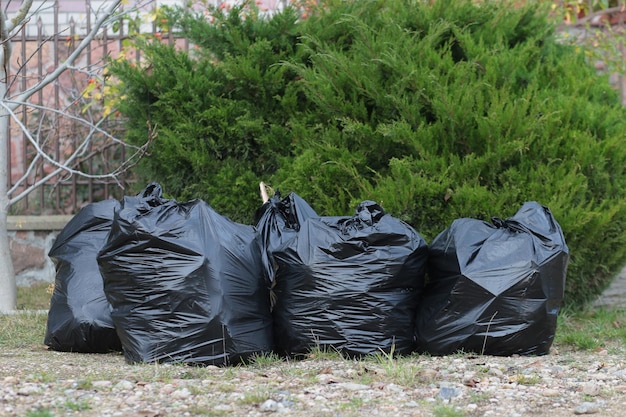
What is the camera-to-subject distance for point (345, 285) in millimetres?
3506

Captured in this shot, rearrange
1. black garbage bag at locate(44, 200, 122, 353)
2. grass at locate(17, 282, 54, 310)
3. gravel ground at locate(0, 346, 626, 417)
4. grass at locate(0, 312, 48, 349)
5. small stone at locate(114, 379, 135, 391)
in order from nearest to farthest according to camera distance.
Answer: gravel ground at locate(0, 346, 626, 417) → small stone at locate(114, 379, 135, 391) → black garbage bag at locate(44, 200, 122, 353) → grass at locate(0, 312, 48, 349) → grass at locate(17, 282, 54, 310)

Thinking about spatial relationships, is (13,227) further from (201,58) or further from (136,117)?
(201,58)

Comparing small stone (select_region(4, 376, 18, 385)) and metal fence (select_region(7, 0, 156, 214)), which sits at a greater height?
metal fence (select_region(7, 0, 156, 214))

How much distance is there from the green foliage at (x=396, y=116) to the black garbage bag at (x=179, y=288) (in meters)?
1.12

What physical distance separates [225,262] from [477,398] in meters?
1.28

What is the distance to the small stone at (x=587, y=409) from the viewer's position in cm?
268

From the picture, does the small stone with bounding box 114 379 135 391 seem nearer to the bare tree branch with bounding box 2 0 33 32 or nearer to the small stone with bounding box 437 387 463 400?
the small stone with bounding box 437 387 463 400

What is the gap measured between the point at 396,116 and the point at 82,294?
2.04m

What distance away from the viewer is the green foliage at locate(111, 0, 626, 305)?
4277mm

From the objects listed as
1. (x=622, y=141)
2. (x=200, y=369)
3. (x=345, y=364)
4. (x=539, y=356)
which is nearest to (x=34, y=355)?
(x=200, y=369)

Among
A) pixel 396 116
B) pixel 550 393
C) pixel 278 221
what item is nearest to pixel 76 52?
pixel 278 221

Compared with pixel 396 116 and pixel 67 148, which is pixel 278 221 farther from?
pixel 67 148

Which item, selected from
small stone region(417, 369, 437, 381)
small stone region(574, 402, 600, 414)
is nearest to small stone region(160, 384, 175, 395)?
small stone region(417, 369, 437, 381)

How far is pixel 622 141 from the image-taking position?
176 inches
